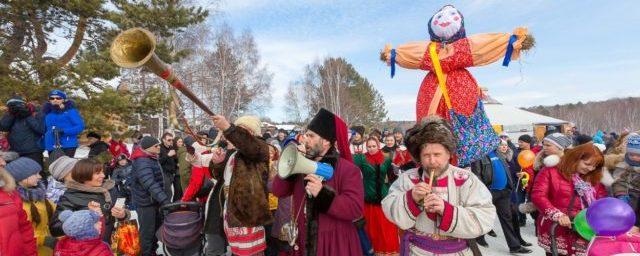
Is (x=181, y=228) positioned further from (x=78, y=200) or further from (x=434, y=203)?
(x=434, y=203)

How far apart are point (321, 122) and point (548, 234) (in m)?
2.31

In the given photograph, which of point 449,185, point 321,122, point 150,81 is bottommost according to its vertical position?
point 449,185

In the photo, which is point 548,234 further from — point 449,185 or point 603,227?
point 449,185

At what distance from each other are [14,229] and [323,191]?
2.60 metres

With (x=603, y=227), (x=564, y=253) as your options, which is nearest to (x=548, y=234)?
(x=564, y=253)

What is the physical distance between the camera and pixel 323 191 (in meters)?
2.65

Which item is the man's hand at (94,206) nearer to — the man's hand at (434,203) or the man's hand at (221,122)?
the man's hand at (221,122)

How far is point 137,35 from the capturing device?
270 centimetres

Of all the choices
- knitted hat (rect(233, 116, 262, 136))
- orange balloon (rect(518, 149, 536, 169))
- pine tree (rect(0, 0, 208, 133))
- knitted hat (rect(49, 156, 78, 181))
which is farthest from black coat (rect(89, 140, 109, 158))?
orange balloon (rect(518, 149, 536, 169))

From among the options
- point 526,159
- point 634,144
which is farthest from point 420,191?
point 526,159

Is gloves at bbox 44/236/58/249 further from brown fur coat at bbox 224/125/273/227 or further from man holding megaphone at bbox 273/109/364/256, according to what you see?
man holding megaphone at bbox 273/109/364/256

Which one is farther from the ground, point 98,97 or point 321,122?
point 98,97

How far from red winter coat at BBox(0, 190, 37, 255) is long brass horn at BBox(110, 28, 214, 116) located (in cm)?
165

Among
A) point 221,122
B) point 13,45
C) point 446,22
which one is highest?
point 13,45
